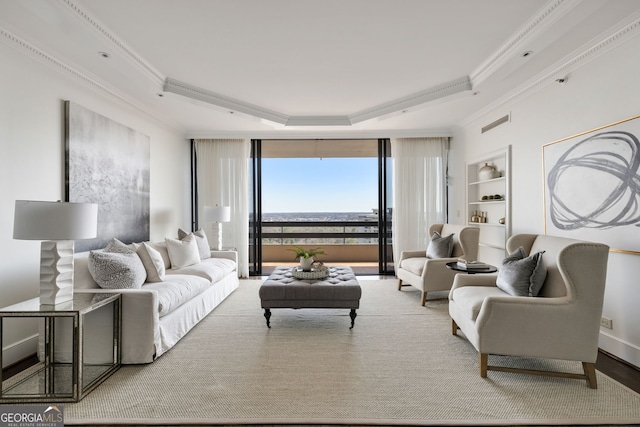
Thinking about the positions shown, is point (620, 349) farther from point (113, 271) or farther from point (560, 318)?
point (113, 271)

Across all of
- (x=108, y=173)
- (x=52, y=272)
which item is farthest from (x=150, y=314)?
(x=108, y=173)

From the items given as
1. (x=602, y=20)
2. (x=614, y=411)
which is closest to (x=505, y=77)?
(x=602, y=20)

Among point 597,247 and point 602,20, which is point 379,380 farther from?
point 602,20

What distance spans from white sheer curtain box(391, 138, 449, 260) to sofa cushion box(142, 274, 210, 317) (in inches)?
143

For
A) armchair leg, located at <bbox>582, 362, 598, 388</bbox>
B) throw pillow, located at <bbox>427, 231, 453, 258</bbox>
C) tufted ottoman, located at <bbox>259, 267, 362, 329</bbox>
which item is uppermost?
throw pillow, located at <bbox>427, 231, 453, 258</bbox>

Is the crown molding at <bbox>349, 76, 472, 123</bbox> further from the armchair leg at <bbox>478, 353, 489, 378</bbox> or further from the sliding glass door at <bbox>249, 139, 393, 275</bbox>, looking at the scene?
the armchair leg at <bbox>478, 353, 489, 378</bbox>

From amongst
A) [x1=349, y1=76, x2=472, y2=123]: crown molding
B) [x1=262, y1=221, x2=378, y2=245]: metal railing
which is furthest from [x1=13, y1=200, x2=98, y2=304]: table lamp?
[x1=262, y1=221, x2=378, y2=245]: metal railing

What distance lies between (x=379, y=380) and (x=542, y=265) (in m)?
1.51

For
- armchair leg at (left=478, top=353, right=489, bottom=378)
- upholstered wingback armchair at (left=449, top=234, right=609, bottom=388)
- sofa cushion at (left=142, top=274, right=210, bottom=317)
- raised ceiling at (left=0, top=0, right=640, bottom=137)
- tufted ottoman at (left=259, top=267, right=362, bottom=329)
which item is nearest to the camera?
upholstered wingback armchair at (left=449, top=234, right=609, bottom=388)

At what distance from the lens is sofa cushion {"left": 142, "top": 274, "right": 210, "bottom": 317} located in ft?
9.17

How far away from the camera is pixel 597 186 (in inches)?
109

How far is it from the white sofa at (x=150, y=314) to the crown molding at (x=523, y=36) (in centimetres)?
372

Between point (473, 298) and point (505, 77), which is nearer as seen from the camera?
point (473, 298)

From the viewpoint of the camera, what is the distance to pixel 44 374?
2.31 metres
